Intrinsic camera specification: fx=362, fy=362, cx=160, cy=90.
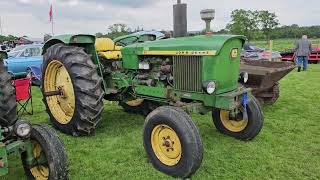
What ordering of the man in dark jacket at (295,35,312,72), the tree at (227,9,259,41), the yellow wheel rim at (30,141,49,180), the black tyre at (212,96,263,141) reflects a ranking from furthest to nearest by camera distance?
the tree at (227,9,259,41)
the man in dark jacket at (295,35,312,72)
the black tyre at (212,96,263,141)
the yellow wheel rim at (30,141,49,180)

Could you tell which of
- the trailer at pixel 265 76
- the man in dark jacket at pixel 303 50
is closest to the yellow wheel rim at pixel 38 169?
the trailer at pixel 265 76

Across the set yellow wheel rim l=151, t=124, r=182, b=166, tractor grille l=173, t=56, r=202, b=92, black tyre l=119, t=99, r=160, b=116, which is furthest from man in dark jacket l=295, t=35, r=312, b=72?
yellow wheel rim l=151, t=124, r=182, b=166

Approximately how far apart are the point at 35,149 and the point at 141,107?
3.28 meters

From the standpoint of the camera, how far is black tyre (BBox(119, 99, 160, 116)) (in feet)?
21.7

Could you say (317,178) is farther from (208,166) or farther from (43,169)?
(43,169)

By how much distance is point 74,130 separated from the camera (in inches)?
219

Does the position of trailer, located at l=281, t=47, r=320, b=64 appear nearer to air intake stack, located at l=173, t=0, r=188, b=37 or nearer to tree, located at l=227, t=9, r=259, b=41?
air intake stack, located at l=173, t=0, r=188, b=37

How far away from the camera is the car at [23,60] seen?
13047 millimetres


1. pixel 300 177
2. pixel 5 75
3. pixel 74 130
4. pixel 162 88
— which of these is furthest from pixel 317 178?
pixel 5 75

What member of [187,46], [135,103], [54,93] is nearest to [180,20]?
[187,46]

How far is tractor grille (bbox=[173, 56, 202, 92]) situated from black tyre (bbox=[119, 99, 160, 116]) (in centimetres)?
154

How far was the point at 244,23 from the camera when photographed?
39688mm

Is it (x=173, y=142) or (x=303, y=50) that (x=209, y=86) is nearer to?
(x=173, y=142)

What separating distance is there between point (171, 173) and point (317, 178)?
166 cm
